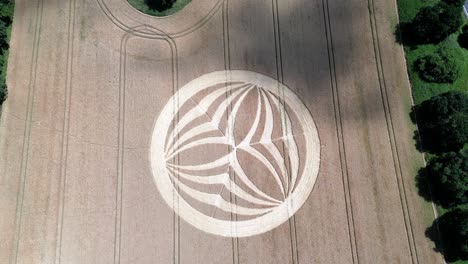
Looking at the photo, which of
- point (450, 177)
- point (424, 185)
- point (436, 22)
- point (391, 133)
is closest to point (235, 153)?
point (391, 133)

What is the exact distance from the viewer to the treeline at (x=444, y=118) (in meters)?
30.1

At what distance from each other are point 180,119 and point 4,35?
1316cm

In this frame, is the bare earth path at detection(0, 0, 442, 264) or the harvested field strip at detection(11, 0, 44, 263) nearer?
the harvested field strip at detection(11, 0, 44, 263)

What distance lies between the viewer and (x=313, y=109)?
3359 centimetres

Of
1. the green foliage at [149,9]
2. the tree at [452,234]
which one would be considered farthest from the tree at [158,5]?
the tree at [452,234]

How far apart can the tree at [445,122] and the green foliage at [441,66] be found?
1958 mm

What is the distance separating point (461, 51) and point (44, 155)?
3046cm

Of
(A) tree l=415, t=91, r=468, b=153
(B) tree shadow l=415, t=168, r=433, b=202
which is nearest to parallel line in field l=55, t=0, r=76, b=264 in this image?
(B) tree shadow l=415, t=168, r=433, b=202

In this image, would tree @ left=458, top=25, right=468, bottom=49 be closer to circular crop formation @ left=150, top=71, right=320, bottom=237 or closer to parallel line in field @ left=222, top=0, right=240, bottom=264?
circular crop formation @ left=150, top=71, right=320, bottom=237

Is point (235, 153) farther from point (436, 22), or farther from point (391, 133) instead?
point (436, 22)

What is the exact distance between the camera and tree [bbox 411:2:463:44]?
1309 inches

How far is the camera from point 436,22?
33.2m

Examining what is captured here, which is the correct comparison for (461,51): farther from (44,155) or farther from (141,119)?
(44,155)

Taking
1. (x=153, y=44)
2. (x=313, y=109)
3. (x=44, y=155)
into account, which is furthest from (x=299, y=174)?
(x=44, y=155)
